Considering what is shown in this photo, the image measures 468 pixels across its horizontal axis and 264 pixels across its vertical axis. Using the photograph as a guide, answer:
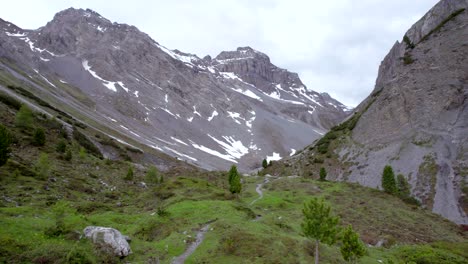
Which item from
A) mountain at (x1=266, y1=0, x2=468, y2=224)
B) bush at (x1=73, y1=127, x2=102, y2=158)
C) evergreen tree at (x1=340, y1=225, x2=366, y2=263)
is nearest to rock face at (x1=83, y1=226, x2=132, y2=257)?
evergreen tree at (x1=340, y1=225, x2=366, y2=263)

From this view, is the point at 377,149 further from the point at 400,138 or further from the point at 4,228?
the point at 4,228

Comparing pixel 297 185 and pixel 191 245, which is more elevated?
pixel 297 185

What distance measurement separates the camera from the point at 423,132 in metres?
88.3

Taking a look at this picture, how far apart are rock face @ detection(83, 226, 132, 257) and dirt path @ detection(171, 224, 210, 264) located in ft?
11.9

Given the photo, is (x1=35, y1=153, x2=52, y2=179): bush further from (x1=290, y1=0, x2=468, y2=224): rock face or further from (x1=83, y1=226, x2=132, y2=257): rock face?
(x1=290, y1=0, x2=468, y2=224): rock face

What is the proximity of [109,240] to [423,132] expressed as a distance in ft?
287

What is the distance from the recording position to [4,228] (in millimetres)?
21906

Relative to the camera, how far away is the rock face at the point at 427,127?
7201cm

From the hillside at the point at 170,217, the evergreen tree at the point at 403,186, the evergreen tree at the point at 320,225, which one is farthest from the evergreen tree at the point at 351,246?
the evergreen tree at the point at 403,186

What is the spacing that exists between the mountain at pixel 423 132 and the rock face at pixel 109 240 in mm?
61368

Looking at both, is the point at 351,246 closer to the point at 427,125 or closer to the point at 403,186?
the point at 403,186

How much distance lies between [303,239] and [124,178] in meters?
39.1

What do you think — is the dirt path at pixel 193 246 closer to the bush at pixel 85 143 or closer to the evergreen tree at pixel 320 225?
the evergreen tree at pixel 320 225

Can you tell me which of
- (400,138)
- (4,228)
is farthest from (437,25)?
(4,228)
